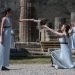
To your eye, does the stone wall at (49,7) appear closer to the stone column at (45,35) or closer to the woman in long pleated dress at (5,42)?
the stone column at (45,35)

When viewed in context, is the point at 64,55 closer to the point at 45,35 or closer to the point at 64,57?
the point at 64,57

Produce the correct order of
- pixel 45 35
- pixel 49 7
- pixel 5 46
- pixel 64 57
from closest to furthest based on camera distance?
pixel 5 46 → pixel 64 57 → pixel 45 35 → pixel 49 7

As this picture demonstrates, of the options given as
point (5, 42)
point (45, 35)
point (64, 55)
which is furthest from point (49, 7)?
point (5, 42)

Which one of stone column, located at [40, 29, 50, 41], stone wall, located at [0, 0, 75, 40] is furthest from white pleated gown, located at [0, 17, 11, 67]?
stone wall, located at [0, 0, 75, 40]

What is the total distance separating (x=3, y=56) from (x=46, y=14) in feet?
74.8

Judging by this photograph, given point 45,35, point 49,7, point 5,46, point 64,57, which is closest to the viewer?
point 5,46

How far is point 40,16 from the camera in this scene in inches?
1551

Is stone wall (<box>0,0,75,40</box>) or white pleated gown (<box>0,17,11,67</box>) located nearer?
white pleated gown (<box>0,17,11,67</box>)

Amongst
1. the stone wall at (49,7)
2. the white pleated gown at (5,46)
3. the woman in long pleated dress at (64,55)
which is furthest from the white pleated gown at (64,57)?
the stone wall at (49,7)

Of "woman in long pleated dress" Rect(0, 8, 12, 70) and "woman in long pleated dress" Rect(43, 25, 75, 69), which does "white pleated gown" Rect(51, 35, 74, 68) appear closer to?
"woman in long pleated dress" Rect(43, 25, 75, 69)

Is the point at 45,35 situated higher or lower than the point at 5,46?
lower

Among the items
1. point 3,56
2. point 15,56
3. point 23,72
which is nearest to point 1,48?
point 3,56

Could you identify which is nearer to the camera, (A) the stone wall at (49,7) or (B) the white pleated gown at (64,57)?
(B) the white pleated gown at (64,57)

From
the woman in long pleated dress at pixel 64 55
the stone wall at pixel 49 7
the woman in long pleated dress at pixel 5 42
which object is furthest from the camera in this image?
the stone wall at pixel 49 7
